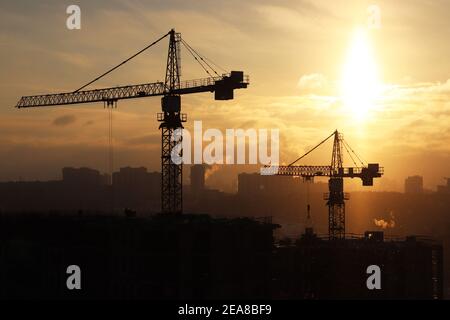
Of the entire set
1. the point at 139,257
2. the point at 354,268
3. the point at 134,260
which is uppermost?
the point at 139,257

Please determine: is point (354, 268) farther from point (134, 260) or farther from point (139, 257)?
point (134, 260)

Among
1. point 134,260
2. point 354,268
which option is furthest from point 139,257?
point 354,268

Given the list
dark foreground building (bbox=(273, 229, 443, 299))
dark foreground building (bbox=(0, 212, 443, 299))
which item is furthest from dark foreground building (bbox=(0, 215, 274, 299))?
dark foreground building (bbox=(273, 229, 443, 299))

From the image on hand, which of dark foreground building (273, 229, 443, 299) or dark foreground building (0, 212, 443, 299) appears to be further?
dark foreground building (273, 229, 443, 299)

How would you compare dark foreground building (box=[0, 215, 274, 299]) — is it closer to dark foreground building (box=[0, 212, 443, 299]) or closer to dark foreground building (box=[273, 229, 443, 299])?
dark foreground building (box=[0, 212, 443, 299])

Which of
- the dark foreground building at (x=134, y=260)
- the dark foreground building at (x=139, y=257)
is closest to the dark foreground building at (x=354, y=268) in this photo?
the dark foreground building at (x=139, y=257)

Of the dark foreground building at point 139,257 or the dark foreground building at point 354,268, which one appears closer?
the dark foreground building at point 139,257

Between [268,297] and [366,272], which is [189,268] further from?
[366,272]

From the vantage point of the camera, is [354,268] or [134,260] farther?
[354,268]

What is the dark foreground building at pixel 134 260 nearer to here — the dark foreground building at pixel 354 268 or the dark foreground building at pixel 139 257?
the dark foreground building at pixel 139 257

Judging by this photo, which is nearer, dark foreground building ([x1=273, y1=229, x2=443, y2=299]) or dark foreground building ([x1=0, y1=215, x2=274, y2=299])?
dark foreground building ([x1=0, y1=215, x2=274, y2=299])

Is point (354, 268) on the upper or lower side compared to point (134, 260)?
lower

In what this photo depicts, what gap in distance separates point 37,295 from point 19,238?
24.9 feet
